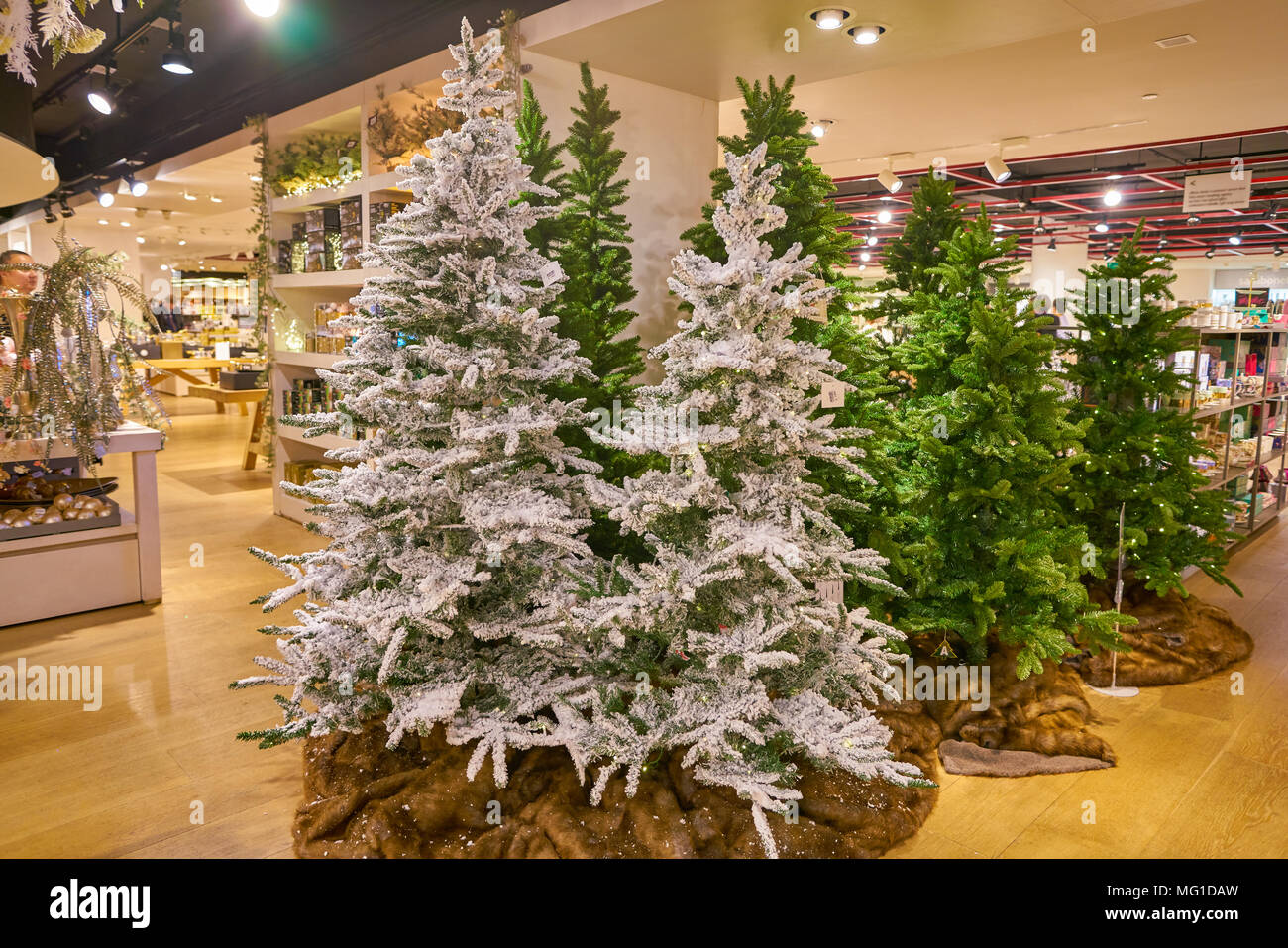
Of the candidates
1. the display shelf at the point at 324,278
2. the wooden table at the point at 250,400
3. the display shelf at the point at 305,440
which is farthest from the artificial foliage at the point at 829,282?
the wooden table at the point at 250,400

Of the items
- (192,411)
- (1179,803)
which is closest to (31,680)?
(1179,803)

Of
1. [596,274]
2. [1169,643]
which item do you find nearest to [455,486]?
[596,274]

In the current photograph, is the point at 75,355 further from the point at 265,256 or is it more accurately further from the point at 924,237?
the point at 924,237

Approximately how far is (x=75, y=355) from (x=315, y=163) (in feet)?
8.11

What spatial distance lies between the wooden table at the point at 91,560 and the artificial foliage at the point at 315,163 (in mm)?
2266

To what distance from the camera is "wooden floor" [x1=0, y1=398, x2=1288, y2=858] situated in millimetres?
2527

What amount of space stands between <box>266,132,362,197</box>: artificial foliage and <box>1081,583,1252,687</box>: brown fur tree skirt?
523 cm

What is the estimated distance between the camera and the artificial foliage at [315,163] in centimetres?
577

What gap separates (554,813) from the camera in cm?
244

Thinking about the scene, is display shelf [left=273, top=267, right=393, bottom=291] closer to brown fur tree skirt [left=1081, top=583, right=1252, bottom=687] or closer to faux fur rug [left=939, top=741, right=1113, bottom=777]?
faux fur rug [left=939, top=741, right=1113, bottom=777]

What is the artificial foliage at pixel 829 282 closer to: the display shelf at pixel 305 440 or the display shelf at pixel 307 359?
the display shelf at pixel 307 359
